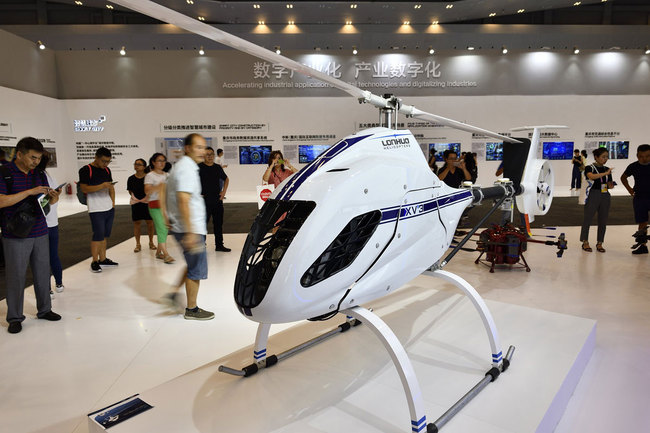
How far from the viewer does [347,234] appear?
1.94 metres

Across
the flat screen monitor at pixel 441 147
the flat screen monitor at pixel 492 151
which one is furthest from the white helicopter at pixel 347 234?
the flat screen monitor at pixel 492 151

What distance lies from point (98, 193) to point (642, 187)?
745 cm

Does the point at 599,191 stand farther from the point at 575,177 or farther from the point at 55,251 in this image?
the point at 575,177

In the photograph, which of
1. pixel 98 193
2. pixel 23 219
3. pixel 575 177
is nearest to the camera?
pixel 23 219

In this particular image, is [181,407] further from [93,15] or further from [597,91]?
[93,15]

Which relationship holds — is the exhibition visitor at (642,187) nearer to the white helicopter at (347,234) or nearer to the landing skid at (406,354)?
the landing skid at (406,354)

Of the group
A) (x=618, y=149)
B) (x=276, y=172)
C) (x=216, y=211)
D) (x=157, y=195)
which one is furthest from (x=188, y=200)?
(x=618, y=149)

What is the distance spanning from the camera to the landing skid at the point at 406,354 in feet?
6.45

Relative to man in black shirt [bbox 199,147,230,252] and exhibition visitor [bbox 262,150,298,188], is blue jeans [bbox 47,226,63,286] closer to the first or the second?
man in black shirt [bbox 199,147,230,252]

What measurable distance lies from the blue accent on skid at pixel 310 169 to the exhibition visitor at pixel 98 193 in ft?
12.3

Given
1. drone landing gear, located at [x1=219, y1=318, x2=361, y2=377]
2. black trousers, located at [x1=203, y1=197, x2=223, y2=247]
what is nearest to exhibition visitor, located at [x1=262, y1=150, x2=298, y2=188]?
black trousers, located at [x1=203, y1=197, x2=223, y2=247]

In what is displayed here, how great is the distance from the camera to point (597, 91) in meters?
13.9

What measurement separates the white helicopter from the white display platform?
19cm

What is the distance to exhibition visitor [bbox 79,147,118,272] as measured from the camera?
507 cm
